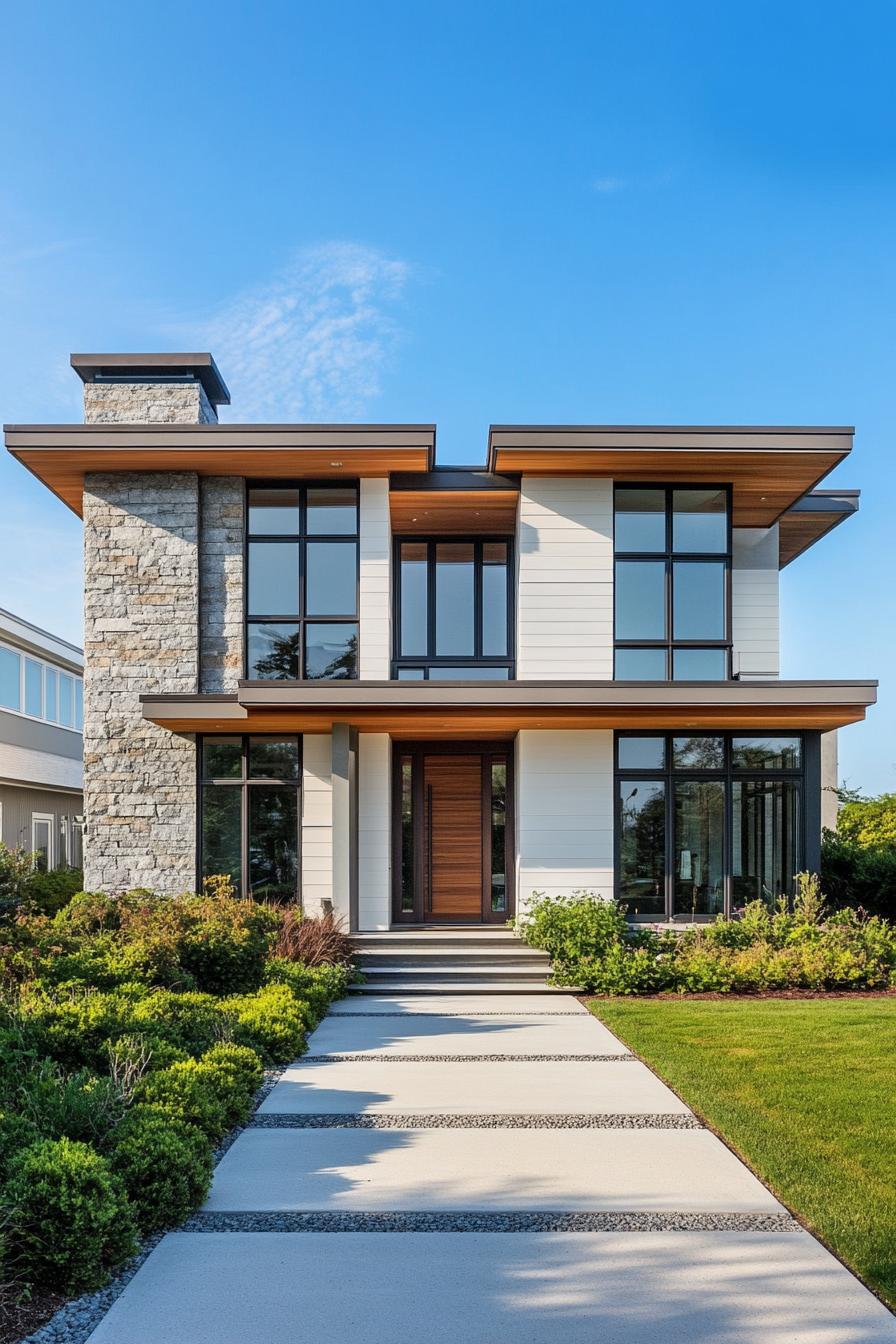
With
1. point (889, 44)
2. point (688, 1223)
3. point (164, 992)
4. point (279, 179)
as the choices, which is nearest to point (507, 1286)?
point (688, 1223)

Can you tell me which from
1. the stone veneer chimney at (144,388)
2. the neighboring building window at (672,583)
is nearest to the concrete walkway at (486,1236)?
the neighboring building window at (672,583)

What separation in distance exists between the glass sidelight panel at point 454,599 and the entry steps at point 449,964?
14.1 ft

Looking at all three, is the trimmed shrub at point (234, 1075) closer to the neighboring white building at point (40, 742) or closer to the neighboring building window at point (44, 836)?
the neighboring white building at point (40, 742)

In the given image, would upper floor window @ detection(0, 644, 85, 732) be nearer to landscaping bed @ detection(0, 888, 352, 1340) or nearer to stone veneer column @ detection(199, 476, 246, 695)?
stone veneer column @ detection(199, 476, 246, 695)

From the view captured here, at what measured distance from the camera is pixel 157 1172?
4.87m

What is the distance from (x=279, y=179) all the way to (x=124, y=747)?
7.92 meters

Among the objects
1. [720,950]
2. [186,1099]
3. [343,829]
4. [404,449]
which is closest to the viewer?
[186,1099]

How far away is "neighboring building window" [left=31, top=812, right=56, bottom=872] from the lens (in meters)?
22.9

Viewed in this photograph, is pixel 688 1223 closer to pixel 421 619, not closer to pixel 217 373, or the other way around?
pixel 421 619

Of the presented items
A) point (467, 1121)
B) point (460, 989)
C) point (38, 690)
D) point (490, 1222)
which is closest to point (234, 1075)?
point (467, 1121)

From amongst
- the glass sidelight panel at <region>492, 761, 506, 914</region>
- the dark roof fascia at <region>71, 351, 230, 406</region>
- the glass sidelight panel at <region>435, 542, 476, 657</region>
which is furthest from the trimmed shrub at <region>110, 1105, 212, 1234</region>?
the dark roof fascia at <region>71, 351, 230, 406</region>

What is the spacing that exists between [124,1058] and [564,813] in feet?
28.4

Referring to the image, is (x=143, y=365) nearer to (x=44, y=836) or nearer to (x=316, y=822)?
(x=316, y=822)

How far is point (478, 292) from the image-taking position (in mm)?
16453
